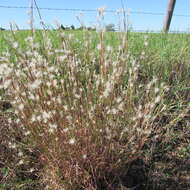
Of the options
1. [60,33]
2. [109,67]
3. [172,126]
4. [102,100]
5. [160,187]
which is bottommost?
[160,187]

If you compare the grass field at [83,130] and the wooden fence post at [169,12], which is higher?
the wooden fence post at [169,12]

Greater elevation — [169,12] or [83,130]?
[169,12]

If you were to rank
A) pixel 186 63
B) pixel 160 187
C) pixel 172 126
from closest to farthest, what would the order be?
pixel 160 187, pixel 172 126, pixel 186 63

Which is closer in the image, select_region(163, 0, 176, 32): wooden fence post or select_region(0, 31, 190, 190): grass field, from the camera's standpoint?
select_region(0, 31, 190, 190): grass field

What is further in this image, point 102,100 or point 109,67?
point 109,67

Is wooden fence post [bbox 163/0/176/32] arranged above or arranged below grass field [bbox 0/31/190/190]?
above

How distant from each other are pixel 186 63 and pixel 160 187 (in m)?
1.67

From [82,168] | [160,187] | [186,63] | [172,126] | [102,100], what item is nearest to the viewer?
[102,100]

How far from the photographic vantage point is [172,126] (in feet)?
11.2

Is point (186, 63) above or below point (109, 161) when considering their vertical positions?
above

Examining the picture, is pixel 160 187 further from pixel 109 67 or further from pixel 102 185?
pixel 109 67

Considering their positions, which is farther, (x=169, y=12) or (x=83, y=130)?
(x=169, y=12)

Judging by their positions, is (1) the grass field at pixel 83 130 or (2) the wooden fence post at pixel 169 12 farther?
(2) the wooden fence post at pixel 169 12

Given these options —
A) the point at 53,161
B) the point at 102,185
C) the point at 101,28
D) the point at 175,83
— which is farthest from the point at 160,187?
the point at 101,28
